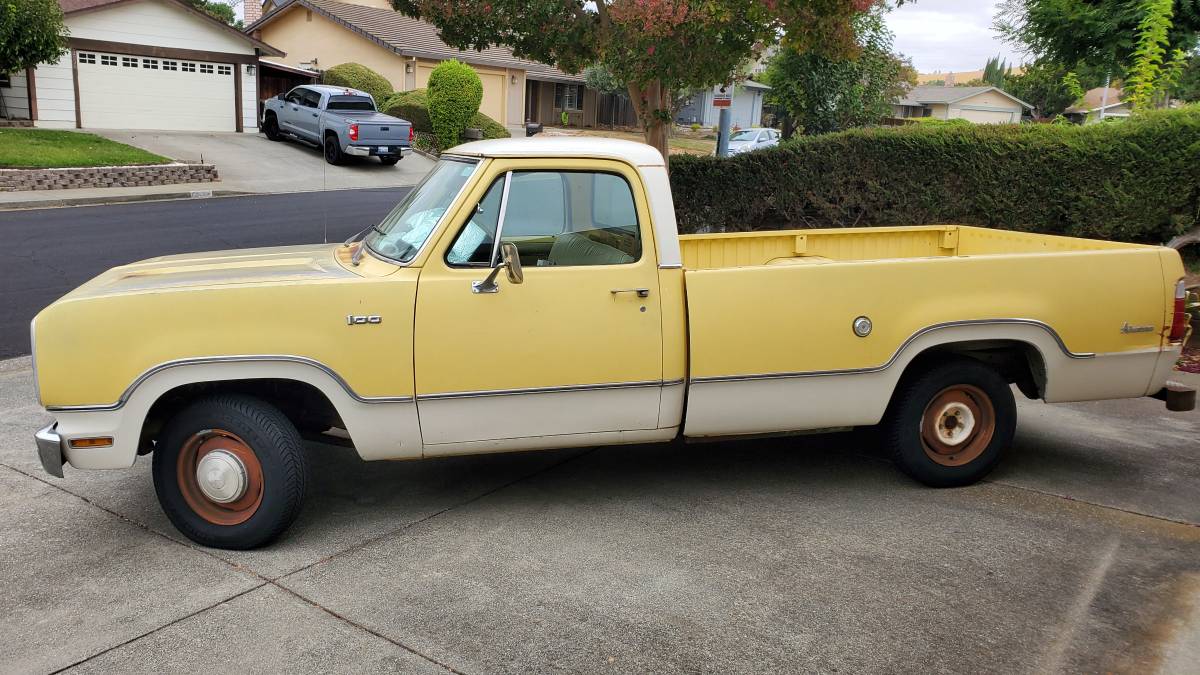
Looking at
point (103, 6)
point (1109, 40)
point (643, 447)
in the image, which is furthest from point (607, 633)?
point (103, 6)

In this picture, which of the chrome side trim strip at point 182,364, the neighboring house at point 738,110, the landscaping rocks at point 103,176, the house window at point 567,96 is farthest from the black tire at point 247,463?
the neighboring house at point 738,110

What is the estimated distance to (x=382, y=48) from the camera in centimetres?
3900

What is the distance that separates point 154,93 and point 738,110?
4003 cm

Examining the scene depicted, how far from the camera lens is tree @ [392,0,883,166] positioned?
404 inches

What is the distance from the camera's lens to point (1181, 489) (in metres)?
5.86

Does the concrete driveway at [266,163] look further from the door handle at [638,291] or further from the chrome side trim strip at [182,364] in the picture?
the door handle at [638,291]

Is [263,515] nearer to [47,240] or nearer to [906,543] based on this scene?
[906,543]

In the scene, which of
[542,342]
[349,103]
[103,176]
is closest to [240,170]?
[349,103]

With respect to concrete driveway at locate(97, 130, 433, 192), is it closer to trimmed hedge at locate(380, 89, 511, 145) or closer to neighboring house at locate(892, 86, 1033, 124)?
trimmed hedge at locate(380, 89, 511, 145)

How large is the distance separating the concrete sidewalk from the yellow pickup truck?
16.1 meters

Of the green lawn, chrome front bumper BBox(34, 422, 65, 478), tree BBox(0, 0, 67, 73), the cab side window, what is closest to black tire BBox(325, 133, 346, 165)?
the green lawn

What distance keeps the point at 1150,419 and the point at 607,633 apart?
17.2ft

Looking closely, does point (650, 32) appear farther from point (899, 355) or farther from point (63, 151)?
point (63, 151)

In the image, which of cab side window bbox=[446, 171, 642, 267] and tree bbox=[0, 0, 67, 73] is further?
tree bbox=[0, 0, 67, 73]
